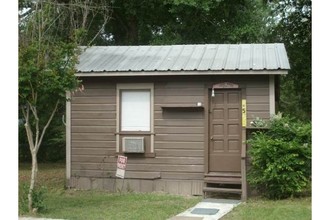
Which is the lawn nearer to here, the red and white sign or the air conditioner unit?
the red and white sign

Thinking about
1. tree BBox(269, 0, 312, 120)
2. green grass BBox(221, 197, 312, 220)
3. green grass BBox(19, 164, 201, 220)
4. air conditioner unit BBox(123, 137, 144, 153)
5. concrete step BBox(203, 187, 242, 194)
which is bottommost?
green grass BBox(19, 164, 201, 220)

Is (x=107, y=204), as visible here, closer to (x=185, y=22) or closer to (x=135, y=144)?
(x=135, y=144)

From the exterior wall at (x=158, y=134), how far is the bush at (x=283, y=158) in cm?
85

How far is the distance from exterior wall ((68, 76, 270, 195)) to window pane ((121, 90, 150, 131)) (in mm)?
213

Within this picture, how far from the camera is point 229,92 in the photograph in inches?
385

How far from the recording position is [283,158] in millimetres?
8500

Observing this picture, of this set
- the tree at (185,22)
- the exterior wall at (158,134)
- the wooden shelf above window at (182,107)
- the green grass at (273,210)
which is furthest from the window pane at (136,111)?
the tree at (185,22)

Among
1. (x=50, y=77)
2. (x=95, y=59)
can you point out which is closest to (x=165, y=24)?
(x=95, y=59)

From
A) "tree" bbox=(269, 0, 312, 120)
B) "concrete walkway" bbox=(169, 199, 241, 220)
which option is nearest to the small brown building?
"concrete walkway" bbox=(169, 199, 241, 220)

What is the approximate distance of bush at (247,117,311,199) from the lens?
27.9ft

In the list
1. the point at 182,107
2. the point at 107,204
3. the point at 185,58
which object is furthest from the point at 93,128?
the point at 185,58

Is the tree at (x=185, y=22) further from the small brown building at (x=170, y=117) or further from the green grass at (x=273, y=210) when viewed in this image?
the green grass at (x=273, y=210)

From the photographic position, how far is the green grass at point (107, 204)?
752 centimetres

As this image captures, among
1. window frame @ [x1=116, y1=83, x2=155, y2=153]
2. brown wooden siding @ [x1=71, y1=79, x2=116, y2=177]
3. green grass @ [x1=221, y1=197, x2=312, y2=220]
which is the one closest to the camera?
green grass @ [x1=221, y1=197, x2=312, y2=220]
